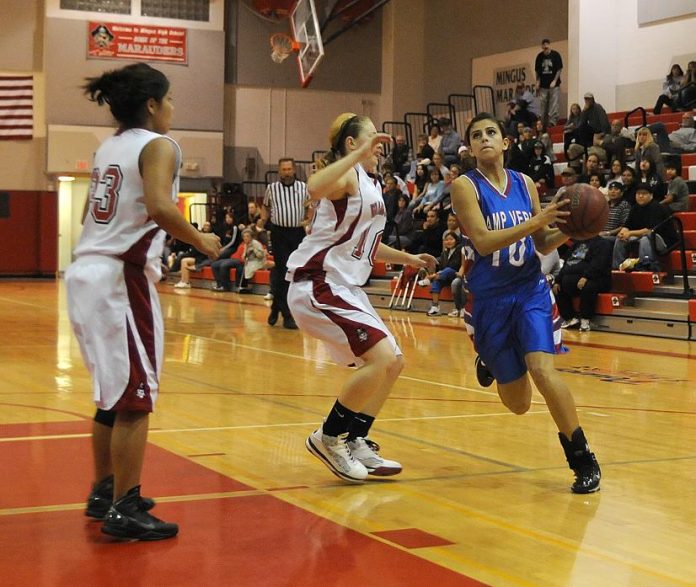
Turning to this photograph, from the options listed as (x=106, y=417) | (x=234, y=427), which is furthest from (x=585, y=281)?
(x=106, y=417)

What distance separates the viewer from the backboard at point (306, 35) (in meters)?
23.2

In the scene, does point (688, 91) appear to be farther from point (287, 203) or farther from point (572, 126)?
point (287, 203)

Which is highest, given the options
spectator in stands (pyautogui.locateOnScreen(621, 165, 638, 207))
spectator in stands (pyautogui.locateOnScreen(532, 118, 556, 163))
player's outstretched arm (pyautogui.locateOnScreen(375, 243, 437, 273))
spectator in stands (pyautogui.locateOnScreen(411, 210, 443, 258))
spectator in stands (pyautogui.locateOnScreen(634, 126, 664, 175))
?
spectator in stands (pyautogui.locateOnScreen(532, 118, 556, 163))

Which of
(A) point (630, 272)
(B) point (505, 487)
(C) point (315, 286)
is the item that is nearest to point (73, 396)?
(C) point (315, 286)

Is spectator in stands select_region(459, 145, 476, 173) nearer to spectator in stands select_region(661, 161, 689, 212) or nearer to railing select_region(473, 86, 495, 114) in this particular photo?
spectator in stands select_region(661, 161, 689, 212)

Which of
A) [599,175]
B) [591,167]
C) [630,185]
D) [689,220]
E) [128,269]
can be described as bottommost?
[128,269]

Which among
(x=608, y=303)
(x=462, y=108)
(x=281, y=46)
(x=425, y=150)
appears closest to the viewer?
(x=608, y=303)

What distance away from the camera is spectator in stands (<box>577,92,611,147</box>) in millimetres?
18094

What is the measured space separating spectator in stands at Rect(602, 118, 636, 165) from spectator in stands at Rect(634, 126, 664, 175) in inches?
10.5

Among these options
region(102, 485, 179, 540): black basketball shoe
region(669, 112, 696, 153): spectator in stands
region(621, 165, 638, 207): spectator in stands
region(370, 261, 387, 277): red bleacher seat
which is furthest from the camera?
region(370, 261, 387, 277): red bleacher seat

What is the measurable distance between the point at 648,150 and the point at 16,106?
53.3ft

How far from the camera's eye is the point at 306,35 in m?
24.3

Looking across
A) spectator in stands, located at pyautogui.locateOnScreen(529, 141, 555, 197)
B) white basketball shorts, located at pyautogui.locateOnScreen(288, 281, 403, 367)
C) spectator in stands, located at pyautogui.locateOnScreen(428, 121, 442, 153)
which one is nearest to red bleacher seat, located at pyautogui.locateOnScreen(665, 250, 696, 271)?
spectator in stands, located at pyautogui.locateOnScreen(529, 141, 555, 197)

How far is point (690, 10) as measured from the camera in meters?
19.4
